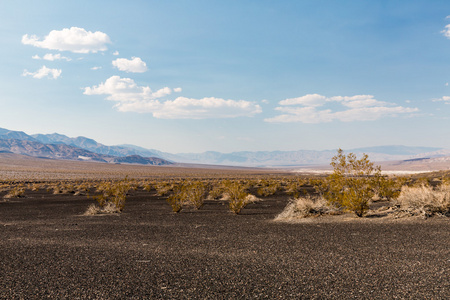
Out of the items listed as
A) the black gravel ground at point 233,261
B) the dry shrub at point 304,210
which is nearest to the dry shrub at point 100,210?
the black gravel ground at point 233,261

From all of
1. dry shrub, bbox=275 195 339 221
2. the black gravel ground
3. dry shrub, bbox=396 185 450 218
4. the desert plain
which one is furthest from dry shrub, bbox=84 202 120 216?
dry shrub, bbox=396 185 450 218

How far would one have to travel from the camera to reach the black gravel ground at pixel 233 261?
580cm

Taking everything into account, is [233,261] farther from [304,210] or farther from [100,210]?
[100,210]

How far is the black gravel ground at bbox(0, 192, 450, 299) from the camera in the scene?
5801 mm

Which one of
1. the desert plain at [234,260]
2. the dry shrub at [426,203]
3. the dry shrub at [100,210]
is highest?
the dry shrub at [426,203]

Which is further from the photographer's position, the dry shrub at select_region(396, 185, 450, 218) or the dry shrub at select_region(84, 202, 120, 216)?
the dry shrub at select_region(84, 202, 120, 216)

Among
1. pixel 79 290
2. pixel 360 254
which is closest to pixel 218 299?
pixel 79 290

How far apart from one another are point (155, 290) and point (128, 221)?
30.8 ft

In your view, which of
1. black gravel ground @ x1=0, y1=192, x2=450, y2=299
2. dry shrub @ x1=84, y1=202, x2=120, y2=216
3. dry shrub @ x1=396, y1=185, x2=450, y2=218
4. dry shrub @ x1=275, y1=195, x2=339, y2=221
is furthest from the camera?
dry shrub @ x1=84, y1=202, x2=120, y2=216

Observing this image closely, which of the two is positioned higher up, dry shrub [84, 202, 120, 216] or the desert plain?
the desert plain

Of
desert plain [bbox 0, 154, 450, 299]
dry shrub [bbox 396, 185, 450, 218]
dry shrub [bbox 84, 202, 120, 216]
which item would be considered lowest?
dry shrub [bbox 84, 202, 120, 216]

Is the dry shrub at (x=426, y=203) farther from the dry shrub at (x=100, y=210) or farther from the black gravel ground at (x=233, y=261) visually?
the dry shrub at (x=100, y=210)

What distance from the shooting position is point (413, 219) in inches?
477

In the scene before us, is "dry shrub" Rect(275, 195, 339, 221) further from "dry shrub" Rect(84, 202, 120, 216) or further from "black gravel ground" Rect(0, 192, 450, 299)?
"dry shrub" Rect(84, 202, 120, 216)
